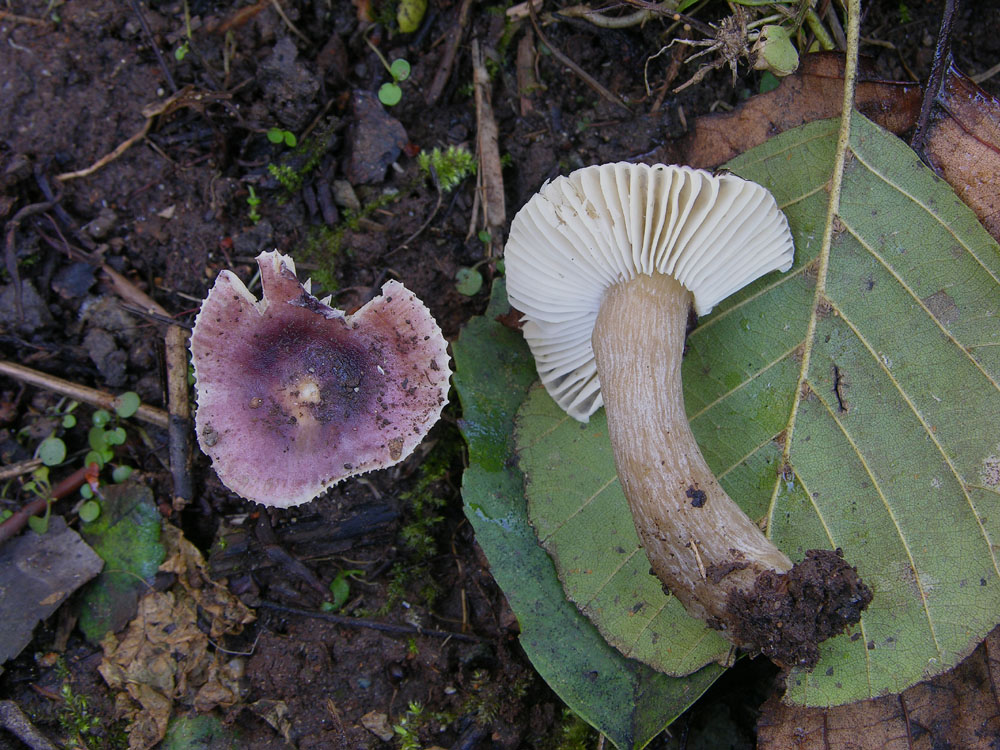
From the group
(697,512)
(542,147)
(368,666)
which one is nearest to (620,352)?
(697,512)

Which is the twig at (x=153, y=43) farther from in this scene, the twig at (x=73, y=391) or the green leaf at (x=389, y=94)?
the twig at (x=73, y=391)

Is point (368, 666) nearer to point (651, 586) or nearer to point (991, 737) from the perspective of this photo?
point (651, 586)

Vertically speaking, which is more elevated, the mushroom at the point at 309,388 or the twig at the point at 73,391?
the mushroom at the point at 309,388

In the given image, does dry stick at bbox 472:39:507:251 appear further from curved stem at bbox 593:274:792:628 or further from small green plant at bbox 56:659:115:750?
small green plant at bbox 56:659:115:750

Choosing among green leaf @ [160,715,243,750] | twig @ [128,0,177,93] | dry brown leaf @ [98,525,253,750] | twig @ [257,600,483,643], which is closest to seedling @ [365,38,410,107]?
twig @ [128,0,177,93]

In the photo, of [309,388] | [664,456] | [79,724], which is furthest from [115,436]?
[664,456]

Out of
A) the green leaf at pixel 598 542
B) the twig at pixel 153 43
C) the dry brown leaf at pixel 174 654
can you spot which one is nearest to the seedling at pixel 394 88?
the twig at pixel 153 43
